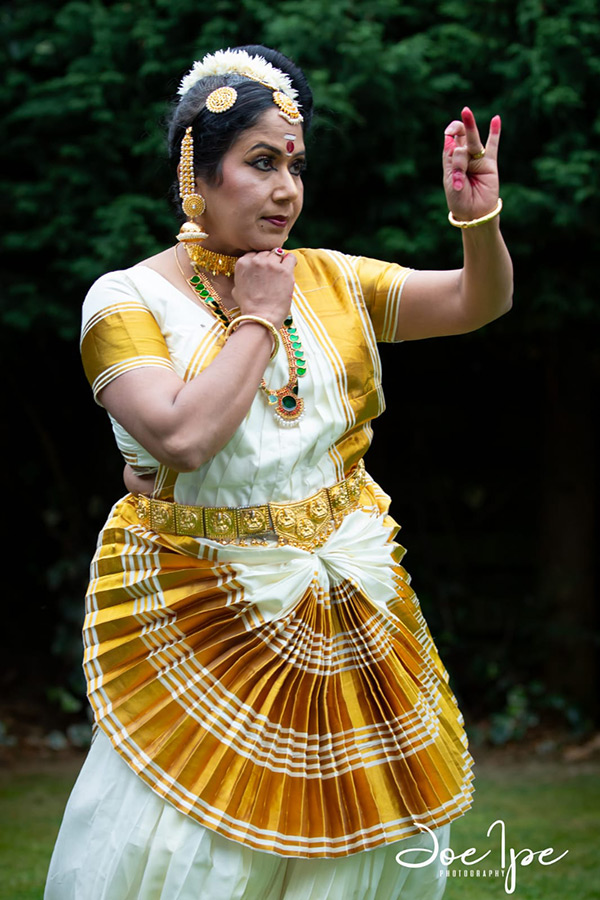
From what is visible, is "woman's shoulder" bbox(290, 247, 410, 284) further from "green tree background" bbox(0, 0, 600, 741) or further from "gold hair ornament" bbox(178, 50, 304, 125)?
"green tree background" bbox(0, 0, 600, 741)

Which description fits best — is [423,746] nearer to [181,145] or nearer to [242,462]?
[242,462]

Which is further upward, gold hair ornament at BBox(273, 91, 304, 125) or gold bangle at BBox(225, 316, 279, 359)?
gold hair ornament at BBox(273, 91, 304, 125)

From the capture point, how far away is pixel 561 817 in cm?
439

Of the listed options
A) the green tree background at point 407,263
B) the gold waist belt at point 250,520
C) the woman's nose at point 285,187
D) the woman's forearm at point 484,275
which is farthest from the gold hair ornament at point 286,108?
the green tree background at point 407,263

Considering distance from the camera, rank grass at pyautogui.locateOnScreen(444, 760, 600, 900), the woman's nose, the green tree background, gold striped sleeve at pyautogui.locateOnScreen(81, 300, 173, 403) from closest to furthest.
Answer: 1. gold striped sleeve at pyautogui.locateOnScreen(81, 300, 173, 403)
2. the woman's nose
3. grass at pyautogui.locateOnScreen(444, 760, 600, 900)
4. the green tree background

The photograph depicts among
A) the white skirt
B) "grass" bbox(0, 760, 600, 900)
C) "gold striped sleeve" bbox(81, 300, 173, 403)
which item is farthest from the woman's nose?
"grass" bbox(0, 760, 600, 900)

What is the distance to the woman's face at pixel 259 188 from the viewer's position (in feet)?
7.22

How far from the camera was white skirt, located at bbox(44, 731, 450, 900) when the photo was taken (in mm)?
2076

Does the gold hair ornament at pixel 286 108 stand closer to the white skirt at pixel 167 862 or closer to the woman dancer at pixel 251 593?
the woman dancer at pixel 251 593

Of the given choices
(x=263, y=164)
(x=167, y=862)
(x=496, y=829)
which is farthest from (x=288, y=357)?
(x=496, y=829)

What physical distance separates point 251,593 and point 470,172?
0.90m

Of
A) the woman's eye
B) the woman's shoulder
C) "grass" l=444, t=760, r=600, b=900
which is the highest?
the woman's eye

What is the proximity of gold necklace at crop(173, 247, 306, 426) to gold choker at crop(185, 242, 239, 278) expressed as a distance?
0.06ft

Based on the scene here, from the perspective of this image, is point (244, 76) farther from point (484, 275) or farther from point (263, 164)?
point (484, 275)
